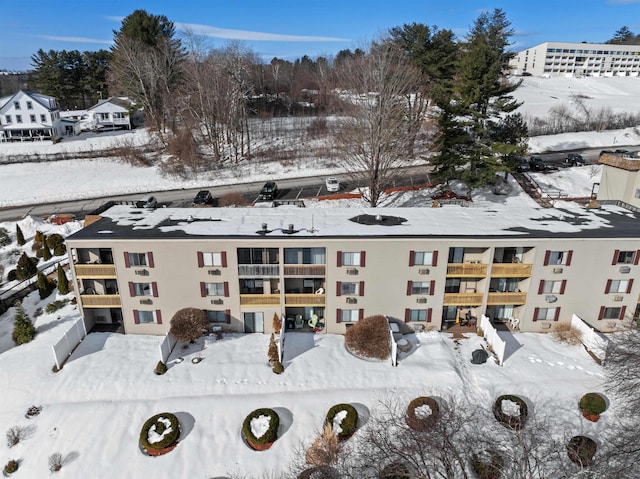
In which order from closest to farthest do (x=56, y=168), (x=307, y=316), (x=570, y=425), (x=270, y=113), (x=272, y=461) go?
1. (x=272, y=461)
2. (x=570, y=425)
3. (x=307, y=316)
4. (x=56, y=168)
5. (x=270, y=113)

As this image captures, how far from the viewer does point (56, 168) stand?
68.4m

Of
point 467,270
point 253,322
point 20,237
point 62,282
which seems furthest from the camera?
point 20,237

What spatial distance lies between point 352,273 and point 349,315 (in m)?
3.51

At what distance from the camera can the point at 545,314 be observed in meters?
32.4

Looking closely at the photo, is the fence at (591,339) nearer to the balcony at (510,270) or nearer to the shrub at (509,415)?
the balcony at (510,270)

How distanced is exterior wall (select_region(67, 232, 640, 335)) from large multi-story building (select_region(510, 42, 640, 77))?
541ft

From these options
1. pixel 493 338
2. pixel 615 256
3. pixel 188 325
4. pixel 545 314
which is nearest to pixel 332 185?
pixel 545 314

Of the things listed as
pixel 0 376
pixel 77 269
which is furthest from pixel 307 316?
pixel 0 376

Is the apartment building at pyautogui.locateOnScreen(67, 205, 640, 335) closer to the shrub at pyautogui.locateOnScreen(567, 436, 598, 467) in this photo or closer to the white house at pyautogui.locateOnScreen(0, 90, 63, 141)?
the shrub at pyautogui.locateOnScreen(567, 436, 598, 467)

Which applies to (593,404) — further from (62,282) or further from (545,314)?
(62,282)

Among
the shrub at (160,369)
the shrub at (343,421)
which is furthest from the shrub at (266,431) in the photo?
the shrub at (160,369)

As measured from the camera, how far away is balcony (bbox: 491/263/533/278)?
102 ft

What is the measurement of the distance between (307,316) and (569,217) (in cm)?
2312

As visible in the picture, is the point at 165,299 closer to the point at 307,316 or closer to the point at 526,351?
the point at 307,316
